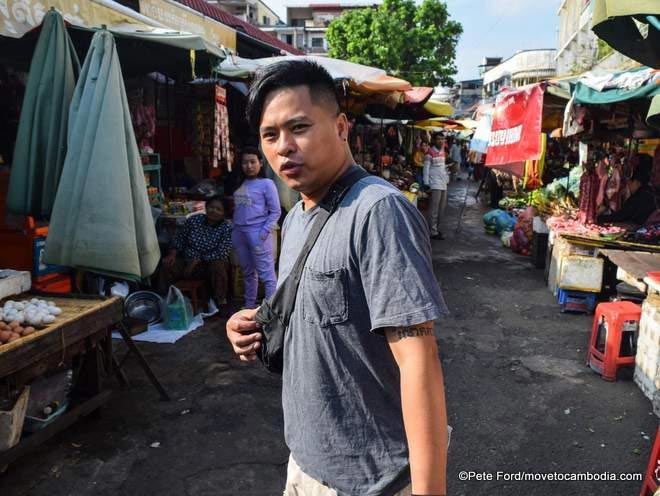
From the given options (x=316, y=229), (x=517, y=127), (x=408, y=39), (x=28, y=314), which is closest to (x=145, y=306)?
(x=28, y=314)

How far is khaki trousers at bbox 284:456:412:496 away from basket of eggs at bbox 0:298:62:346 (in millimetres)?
2226

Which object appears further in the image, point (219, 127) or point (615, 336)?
point (219, 127)

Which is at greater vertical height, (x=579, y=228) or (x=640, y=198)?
(x=640, y=198)

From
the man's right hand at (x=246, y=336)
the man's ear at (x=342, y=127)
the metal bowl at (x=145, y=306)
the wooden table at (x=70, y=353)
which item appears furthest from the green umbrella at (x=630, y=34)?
the metal bowl at (x=145, y=306)

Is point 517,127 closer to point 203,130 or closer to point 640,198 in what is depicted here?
point 640,198

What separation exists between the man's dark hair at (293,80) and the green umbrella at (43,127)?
9.83ft

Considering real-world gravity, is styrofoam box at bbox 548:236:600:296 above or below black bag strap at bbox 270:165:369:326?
below

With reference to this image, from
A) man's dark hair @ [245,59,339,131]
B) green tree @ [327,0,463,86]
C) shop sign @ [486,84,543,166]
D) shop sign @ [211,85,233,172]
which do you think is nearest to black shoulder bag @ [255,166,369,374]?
man's dark hair @ [245,59,339,131]

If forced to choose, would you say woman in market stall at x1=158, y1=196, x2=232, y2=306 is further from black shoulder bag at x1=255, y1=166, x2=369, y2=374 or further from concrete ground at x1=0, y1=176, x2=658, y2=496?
black shoulder bag at x1=255, y1=166, x2=369, y2=374

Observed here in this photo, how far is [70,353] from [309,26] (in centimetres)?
5919

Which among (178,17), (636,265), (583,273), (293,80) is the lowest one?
(583,273)

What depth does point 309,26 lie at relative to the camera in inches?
2248

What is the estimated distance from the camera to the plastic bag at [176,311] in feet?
18.9

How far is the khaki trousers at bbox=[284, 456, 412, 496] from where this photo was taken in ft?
4.67
